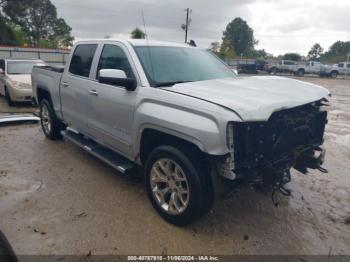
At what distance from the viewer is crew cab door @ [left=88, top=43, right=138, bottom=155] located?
369 centimetres

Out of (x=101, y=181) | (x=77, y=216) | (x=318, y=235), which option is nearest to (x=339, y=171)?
(x=318, y=235)

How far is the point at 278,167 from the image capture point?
3133 mm

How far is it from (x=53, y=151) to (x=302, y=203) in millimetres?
4207

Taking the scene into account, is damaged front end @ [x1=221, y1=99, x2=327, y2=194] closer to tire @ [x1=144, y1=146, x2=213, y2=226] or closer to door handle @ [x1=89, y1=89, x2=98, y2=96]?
tire @ [x1=144, y1=146, x2=213, y2=226]

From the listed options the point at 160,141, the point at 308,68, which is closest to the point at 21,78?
the point at 160,141

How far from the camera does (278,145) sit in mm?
3109

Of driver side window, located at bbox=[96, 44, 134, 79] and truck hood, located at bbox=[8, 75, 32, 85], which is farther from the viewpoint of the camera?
truck hood, located at bbox=[8, 75, 32, 85]

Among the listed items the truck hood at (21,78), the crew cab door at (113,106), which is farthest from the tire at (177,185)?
the truck hood at (21,78)

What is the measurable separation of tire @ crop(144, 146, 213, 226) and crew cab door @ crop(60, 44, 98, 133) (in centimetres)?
168

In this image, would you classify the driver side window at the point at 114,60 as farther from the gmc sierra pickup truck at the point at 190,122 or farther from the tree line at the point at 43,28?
the tree line at the point at 43,28

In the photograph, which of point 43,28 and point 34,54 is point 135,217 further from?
point 43,28

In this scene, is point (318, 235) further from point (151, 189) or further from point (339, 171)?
A: point (339, 171)

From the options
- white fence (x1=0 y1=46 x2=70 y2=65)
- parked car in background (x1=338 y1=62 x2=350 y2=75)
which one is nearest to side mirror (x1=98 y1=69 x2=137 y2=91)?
white fence (x1=0 y1=46 x2=70 y2=65)

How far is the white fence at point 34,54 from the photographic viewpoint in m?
25.1
